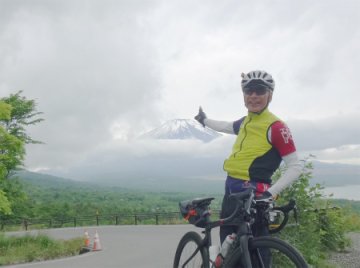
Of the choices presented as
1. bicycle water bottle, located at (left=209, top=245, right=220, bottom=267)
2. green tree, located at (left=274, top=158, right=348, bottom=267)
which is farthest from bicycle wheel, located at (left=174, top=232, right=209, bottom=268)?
green tree, located at (left=274, top=158, right=348, bottom=267)

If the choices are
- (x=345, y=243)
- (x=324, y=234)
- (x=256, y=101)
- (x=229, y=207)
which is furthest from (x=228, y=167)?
(x=345, y=243)

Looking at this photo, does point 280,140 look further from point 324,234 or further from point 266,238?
point 324,234

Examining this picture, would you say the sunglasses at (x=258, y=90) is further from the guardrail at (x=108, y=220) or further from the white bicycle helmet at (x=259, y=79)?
the guardrail at (x=108, y=220)

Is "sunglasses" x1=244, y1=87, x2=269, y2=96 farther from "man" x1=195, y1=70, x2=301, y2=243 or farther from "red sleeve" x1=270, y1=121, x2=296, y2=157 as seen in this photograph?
"red sleeve" x1=270, y1=121, x2=296, y2=157

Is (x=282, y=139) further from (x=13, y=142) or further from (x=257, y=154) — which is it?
(x=13, y=142)

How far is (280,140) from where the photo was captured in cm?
387

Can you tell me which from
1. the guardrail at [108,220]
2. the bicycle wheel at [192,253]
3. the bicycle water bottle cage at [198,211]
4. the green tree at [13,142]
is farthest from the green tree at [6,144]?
the guardrail at [108,220]

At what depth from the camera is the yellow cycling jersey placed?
13.1ft

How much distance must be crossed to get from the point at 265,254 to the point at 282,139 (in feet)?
→ 2.98

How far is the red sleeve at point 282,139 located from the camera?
151 inches

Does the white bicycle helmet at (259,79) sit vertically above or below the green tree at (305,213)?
above

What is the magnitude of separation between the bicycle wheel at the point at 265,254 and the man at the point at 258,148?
29 centimetres

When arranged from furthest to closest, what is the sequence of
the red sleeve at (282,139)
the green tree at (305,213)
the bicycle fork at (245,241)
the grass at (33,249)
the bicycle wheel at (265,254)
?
the grass at (33,249), the green tree at (305,213), the red sleeve at (282,139), the bicycle fork at (245,241), the bicycle wheel at (265,254)

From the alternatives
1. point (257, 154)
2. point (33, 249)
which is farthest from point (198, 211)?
point (33, 249)
